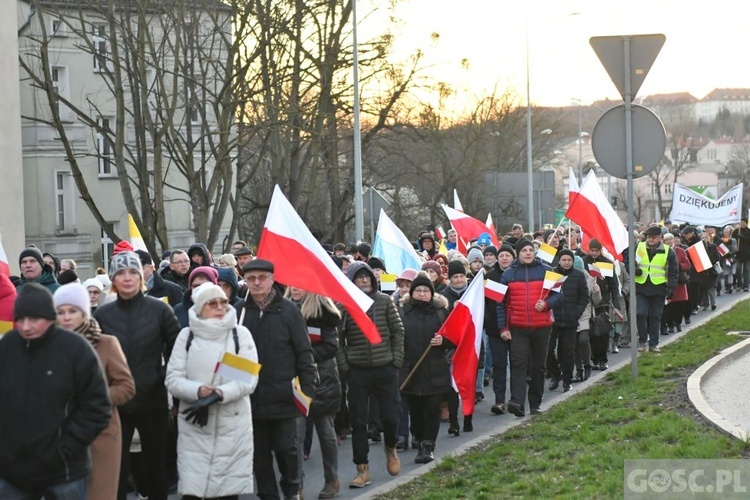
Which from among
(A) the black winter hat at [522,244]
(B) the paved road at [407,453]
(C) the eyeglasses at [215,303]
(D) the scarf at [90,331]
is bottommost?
(B) the paved road at [407,453]

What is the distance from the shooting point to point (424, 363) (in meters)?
11.4

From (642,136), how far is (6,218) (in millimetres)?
16819

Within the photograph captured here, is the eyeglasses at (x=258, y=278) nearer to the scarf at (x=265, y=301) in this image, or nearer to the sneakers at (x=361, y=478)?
the scarf at (x=265, y=301)

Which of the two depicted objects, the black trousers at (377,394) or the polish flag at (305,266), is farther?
the black trousers at (377,394)

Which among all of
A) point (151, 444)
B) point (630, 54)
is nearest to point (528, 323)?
point (630, 54)

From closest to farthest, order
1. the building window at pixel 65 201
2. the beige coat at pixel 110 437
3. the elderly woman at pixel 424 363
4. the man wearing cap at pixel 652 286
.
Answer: the beige coat at pixel 110 437 < the elderly woman at pixel 424 363 < the man wearing cap at pixel 652 286 < the building window at pixel 65 201

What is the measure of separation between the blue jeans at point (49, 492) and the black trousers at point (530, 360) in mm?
7153

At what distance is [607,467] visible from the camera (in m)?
9.27

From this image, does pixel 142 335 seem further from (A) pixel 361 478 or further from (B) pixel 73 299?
(A) pixel 361 478

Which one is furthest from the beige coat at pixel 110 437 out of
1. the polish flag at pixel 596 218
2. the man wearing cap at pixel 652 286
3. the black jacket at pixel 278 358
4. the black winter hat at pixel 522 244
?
the man wearing cap at pixel 652 286

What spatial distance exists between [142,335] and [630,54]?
266 inches

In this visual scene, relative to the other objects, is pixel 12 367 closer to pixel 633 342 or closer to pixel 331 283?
pixel 331 283

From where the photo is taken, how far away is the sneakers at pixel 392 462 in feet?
34.9

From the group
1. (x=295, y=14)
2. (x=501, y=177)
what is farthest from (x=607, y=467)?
(x=501, y=177)
